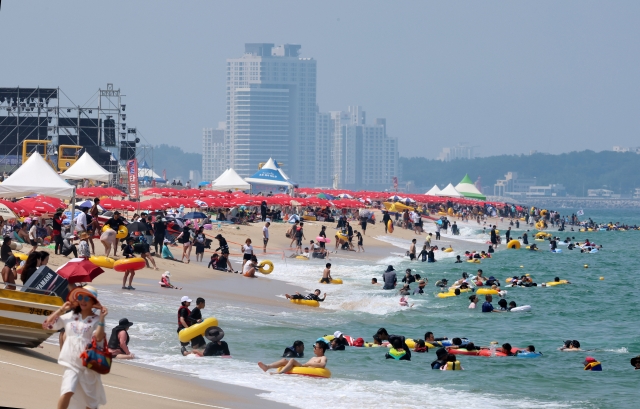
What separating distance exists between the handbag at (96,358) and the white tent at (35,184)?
745 inches

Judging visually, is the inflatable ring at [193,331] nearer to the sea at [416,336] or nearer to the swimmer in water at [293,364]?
the sea at [416,336]

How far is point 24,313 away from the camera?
1085cm

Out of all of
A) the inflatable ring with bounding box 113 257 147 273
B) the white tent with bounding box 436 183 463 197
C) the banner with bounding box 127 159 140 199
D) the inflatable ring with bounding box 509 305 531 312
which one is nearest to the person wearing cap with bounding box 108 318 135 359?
the inflatable ring with bounding box 113 257 147 273

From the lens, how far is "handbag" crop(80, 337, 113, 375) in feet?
24.9

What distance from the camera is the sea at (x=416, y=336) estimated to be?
1334cm

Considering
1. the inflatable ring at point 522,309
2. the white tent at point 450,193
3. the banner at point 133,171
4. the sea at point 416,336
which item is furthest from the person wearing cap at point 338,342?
the white tent at point 450,193

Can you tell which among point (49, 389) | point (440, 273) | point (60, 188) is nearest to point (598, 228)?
point (440, 273)

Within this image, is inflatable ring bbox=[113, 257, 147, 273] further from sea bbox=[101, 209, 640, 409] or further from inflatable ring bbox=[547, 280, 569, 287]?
inflatable ring bbox=[547, 280, 569, 287]

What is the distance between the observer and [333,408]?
11.8 m

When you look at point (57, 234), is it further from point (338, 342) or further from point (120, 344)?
point (120, 344)

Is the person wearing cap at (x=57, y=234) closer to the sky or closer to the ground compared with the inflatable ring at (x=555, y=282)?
closer to the sky

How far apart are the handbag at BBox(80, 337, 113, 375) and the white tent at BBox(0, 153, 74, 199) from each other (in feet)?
62.1

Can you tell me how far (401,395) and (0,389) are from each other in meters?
5.73

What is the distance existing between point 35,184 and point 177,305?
8.44 m
